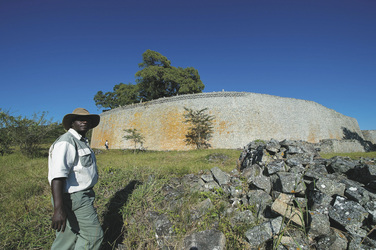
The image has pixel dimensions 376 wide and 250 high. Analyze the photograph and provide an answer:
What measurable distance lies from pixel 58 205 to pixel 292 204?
331 cm

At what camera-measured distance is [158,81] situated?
26188 mm

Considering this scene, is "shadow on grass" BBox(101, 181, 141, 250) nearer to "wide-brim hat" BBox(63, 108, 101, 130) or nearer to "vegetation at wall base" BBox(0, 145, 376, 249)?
"vegetation at wall base" BBox(0, 145, 376, 249)

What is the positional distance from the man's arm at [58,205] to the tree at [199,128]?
14.9 m

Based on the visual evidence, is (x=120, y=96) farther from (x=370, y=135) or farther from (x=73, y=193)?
(x=370, y=135)

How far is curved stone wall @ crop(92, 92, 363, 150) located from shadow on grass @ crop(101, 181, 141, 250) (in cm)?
1341

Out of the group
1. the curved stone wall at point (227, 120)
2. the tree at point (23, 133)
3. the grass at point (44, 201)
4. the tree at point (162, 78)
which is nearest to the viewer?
the grass at point (44, 201)

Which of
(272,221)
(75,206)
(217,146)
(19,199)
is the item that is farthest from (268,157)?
(217,146)

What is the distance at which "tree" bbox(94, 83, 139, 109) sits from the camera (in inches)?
1081

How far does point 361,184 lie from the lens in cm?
335

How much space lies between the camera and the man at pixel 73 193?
182 cm

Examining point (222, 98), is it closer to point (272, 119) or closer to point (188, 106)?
point (188, 106)

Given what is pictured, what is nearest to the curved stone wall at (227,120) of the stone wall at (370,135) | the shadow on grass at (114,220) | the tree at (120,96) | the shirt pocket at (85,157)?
the tree at (120,96)

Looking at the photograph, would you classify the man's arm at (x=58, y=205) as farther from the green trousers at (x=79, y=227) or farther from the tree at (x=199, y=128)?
the tree at (x=199, y=128)

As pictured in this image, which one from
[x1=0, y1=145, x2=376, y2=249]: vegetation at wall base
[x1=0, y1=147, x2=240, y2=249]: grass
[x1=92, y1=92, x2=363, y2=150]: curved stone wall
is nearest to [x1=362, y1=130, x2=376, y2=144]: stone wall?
[x1=92, y1=92, x2=363, y2=150]: curved stone wall
